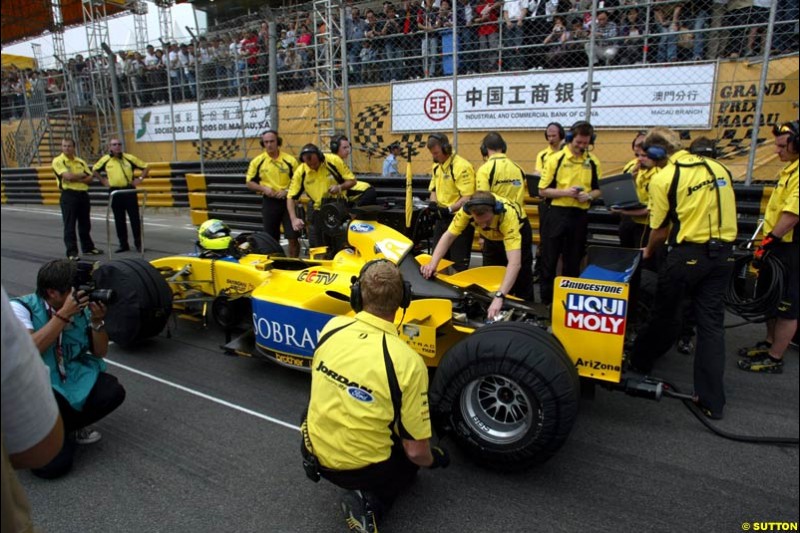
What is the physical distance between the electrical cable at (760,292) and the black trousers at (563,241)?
1.41 meters

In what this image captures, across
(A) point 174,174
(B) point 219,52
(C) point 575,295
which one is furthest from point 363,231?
(A) point 174,174

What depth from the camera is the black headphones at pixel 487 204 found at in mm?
3549

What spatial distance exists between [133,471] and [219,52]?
10914 mm

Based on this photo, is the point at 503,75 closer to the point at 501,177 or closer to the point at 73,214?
the point at 501,177

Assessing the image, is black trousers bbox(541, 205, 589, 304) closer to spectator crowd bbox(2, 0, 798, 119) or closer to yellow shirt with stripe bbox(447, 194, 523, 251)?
yellow shirt with stripe bbox(447, 194, 523, 251)

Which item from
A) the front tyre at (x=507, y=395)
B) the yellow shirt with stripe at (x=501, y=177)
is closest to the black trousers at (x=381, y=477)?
the front tyre at (x=507, y=395)

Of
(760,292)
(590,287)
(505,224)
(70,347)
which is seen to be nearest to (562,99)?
(760,292)

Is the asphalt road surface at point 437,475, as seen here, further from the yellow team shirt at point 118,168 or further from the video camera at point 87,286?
the yellow team shirt at point 118,168

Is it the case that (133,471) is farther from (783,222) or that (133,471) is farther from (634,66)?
(634,66)

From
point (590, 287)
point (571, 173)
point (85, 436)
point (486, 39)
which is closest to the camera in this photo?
point (590, 287)

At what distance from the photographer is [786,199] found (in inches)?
153

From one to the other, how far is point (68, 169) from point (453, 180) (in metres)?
6.25

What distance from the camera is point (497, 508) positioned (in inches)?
104

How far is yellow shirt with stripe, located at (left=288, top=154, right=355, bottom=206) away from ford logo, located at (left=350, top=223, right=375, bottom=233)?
224 centimetres
